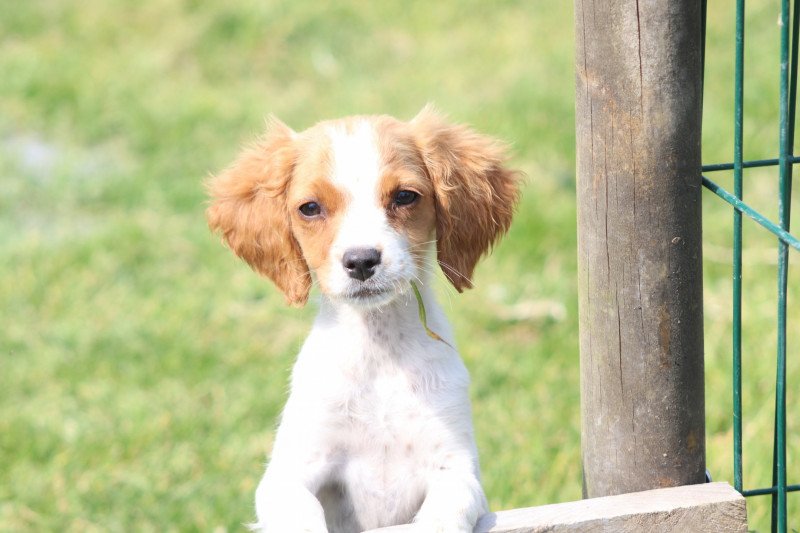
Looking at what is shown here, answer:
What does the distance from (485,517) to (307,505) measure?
0.51 meters

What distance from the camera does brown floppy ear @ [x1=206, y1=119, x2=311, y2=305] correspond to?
3.69 metres

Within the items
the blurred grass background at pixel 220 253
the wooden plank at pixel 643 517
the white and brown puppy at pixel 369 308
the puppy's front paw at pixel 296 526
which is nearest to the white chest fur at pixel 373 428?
the white and brown puppy at pixel 369 308

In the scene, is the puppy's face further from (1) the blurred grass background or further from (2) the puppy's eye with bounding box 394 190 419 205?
(1) the blurred grass background

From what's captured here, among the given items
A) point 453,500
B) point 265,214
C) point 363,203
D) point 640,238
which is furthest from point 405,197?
point 453,500

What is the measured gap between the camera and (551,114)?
896 cm

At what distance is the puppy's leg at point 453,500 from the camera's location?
3076 millimetres

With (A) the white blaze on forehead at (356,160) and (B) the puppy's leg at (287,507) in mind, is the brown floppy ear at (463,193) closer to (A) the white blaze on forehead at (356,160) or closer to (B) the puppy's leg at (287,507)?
(A) the white blaze on forehead at (356,160)

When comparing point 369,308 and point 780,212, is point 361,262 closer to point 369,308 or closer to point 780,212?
point 369,308

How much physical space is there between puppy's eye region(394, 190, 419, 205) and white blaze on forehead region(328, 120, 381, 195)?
91mm

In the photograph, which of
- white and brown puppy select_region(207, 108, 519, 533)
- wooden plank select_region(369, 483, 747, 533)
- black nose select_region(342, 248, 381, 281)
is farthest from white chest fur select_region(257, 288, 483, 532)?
wooden plank select_region(369, 483, 747, 533)

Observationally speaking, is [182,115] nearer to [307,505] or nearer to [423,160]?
[423,160]

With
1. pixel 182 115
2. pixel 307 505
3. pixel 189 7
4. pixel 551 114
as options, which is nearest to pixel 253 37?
pixel 189 7

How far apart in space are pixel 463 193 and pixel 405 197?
0.28m

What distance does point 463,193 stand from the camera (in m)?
3.74
